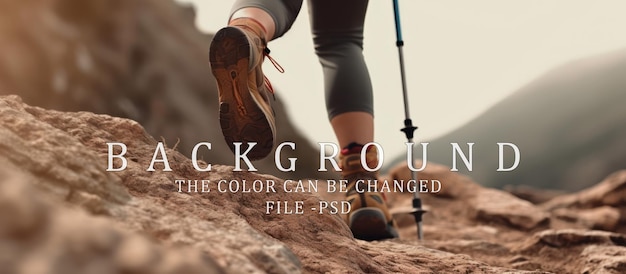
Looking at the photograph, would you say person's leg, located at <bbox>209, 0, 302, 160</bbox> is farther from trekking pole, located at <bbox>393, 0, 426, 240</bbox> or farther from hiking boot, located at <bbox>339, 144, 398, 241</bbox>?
trekking pole, located at <bbox>393, 0, 426, 240</bbox>

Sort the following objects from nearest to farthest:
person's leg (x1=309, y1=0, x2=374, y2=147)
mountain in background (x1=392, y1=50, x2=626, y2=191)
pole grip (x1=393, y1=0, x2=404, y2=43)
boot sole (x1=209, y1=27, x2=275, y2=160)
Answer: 1. boot sole (x1=209, y1=27, x2=275, y2=160)
2. person's leg (x1=309, y1=0, x2=374, y2=147)
3. pole grip (x1=393, y1=0, x2=404, y2=43)
4. mountain in background (x1=392, y1=50, x2=626, y2=191)

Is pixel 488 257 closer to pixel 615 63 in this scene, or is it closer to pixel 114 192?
pixel 114 192

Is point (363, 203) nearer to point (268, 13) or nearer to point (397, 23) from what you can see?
point (268, 13)

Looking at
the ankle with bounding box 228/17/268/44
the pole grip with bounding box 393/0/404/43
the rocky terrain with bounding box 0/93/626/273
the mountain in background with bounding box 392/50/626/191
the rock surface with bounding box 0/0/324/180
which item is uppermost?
the rock surface with bounding box 0/0/324/180

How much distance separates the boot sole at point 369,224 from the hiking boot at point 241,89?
521 mm

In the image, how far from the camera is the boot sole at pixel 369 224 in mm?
2451

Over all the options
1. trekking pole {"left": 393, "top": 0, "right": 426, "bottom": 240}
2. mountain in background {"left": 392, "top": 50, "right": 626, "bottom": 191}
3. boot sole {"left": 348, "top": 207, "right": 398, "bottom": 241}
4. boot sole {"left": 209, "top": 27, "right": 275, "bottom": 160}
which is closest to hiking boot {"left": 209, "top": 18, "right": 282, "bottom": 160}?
boot sole {"left": 209, "top": 27, "right": 275, "bottom": 160}

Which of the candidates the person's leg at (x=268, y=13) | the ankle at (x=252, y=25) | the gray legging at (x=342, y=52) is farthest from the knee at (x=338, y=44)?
the ankle at (x=252, y=25)

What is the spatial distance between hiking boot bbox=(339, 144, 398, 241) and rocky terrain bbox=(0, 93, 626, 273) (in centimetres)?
10

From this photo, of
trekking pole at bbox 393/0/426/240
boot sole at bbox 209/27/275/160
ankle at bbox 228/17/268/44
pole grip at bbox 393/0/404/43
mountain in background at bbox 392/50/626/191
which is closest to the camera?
boot sole at bbox 209/27/275/160

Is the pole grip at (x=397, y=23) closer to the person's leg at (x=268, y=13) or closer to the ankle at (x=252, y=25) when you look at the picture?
the person's leg at (x=268, y=13)

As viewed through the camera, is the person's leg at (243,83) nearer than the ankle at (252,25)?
Yes

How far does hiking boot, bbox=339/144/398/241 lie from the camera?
96.9 inches

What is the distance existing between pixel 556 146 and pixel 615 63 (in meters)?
1.82
